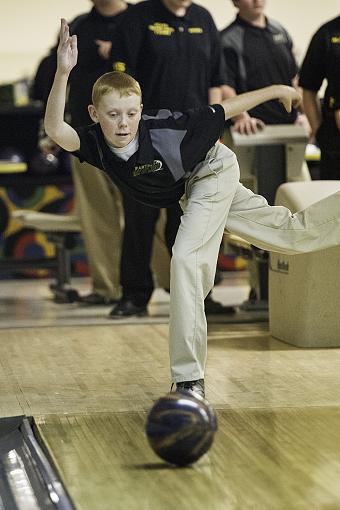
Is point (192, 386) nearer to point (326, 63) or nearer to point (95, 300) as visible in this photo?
point (326, 63)

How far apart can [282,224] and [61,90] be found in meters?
0.91

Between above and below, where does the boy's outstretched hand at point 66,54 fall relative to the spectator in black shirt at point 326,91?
above

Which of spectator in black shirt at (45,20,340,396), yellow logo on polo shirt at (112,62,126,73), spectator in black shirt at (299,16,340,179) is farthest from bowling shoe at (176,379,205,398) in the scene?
yellow logo on polo shirt at (112,62,126,73)

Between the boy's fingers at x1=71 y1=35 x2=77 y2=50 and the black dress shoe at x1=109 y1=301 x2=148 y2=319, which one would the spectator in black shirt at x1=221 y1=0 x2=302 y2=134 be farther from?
the boy's fingers at x1=71 y1=35 x2=77 y2=50

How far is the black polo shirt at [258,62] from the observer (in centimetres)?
566

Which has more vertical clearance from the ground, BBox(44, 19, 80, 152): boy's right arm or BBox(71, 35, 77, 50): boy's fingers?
BBox(71, 35, 77, 50): boy's fingers

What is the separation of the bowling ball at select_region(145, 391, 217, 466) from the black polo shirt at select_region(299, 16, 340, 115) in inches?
109

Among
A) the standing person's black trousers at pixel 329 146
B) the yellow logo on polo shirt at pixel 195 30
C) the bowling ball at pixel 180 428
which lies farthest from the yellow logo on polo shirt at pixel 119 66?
the bowling ball at pixel 180 428

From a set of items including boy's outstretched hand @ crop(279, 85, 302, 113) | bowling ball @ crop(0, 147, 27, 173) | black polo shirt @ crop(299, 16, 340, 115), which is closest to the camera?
boy's outstretched hand @ crop(279, 85, 302, 113)

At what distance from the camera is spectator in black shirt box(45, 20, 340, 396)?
340cm

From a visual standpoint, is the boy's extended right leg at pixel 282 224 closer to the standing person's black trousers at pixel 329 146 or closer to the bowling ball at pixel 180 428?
the bowling ball at pixel 180 428

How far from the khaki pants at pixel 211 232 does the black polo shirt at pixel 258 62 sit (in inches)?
75.3

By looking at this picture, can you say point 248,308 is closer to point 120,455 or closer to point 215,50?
point 215,50

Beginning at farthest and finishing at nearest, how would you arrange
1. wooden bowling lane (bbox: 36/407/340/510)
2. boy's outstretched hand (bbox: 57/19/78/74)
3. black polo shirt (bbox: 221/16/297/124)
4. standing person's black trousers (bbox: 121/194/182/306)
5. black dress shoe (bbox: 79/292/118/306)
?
1. black dress shoe (bbox: 79/292/118/306)
2. black polo shirt (bbox: 221/16/297/124)
3. standing person's black trousers (bbox: 121/194/182/306)
4. boy's outstretched hand (bbox: 57/19/78/74)
5. wooden bowling lane (bbox: 36/407/340/510)
